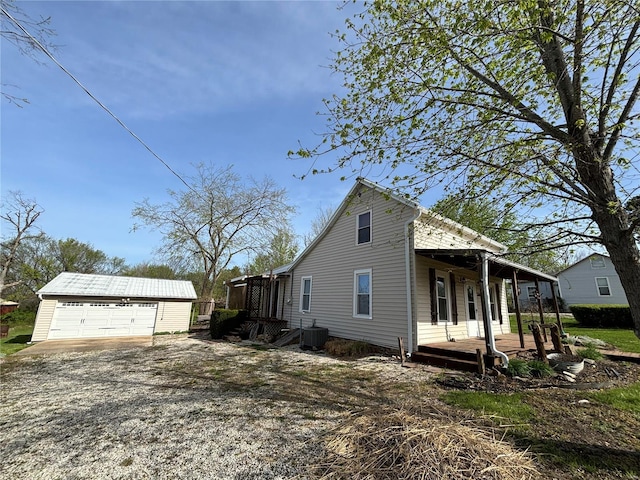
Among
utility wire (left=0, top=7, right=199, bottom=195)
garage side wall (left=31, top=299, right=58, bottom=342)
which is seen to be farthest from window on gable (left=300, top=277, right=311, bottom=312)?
garage side wall (left=31, top=299, right=58, bottom=342)

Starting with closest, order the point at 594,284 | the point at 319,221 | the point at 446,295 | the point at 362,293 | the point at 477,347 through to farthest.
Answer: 1. the point at 477,347
2. the point at 446,295
3. the point at 362,293
4. the point at 594,284
5. the point at 319,221

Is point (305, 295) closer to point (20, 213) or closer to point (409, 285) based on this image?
point (409, 285)

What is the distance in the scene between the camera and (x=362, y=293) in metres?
9.80

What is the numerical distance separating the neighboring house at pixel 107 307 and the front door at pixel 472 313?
14607 millimetres

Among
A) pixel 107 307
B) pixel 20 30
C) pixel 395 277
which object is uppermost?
pixel 20 30

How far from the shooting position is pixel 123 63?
603 centimetres

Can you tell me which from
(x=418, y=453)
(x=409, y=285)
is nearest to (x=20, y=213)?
(x=409, y=285)

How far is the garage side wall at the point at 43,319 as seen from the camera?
1220 centimetres

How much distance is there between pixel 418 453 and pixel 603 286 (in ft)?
96.0

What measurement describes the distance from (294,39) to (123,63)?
382 cm

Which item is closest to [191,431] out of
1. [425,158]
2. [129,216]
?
[425,158]

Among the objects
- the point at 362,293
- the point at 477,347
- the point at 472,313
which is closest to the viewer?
the point at 477,347

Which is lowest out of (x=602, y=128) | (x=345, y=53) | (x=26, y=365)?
(x=26, y=365)

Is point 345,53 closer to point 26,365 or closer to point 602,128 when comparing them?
point 602,128
